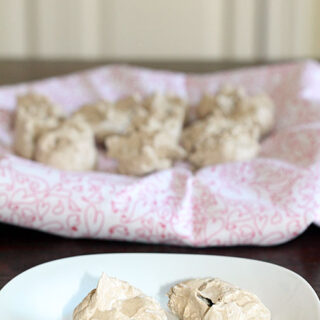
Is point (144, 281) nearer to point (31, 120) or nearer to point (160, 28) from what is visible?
point (31, 120)

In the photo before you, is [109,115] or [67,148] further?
[109,115]

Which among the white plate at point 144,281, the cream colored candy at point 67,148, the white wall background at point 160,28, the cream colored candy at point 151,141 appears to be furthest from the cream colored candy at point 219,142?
the white wall background at point 160,28

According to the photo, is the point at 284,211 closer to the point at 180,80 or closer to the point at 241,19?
the point at 180,80

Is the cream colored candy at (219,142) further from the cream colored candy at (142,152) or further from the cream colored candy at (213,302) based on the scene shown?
the cream colored candy at (213,302)

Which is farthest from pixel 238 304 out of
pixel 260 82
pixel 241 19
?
pixel 241 19

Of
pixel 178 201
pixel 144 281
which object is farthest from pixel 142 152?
pixel 144 281

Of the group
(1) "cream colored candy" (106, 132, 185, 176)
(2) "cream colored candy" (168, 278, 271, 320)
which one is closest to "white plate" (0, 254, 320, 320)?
(2) "cream colored candy" (168, 278, 271, 320)
